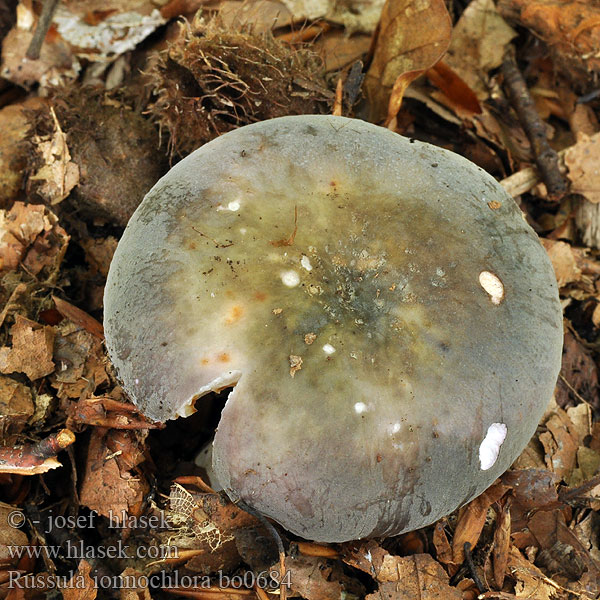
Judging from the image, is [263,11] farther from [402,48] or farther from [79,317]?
[79,317]

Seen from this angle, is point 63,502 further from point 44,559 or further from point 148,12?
point 148,12

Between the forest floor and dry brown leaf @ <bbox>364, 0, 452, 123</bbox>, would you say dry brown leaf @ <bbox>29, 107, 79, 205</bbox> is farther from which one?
dry brown leaf @ <bbox>364, 0, 452, 123</bbox>

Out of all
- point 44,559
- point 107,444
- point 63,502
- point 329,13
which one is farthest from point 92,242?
point 329,13

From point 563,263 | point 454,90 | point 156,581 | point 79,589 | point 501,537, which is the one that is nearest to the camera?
point 79,589

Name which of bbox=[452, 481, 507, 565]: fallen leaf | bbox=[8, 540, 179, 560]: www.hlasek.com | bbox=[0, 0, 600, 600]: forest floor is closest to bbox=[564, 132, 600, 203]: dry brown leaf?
bbox=[0, 0, 600, 600]: forest floor

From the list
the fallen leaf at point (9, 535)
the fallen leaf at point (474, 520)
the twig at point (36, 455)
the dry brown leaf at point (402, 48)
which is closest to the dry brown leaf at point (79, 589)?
the fallen leaf at point (9, 535)

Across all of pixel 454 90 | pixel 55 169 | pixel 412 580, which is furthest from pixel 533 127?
pixel 55 169
